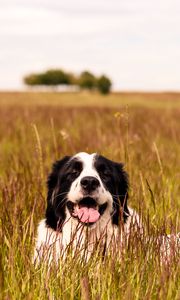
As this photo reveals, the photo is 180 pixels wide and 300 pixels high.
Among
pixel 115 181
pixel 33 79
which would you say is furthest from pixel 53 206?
pixel 33 79

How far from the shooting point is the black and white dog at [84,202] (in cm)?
354

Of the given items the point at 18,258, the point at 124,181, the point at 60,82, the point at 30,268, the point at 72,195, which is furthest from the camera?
the point at 60,82

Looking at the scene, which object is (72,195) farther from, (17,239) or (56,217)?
(17,239)

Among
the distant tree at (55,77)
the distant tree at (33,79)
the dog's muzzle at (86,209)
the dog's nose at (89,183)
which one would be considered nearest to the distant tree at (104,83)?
the distant tree at (55,77)

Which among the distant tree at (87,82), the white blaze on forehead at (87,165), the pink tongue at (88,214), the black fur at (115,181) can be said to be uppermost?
the white blaze on forehead at (87,165)

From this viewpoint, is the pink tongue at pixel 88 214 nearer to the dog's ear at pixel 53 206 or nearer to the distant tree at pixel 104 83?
the dog's ear at pixel 53 206

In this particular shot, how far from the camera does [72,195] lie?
361 cm

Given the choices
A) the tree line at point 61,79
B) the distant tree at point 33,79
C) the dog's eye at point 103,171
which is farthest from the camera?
the distant tree at point 33,79

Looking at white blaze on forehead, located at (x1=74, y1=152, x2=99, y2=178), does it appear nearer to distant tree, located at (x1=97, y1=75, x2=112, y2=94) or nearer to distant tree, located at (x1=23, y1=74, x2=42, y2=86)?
distant tree, located at (x1=97, y1=75, x2=112, y2=94)

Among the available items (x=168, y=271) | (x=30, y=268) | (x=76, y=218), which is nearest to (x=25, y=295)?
(x=30, y=268)

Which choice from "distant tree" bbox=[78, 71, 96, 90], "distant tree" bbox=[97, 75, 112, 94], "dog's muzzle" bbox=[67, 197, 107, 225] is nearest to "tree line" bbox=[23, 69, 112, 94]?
"distant tree" bbox=[78, 71, 96, 90]

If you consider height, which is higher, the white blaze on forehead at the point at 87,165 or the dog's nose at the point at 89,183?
the white blaze on forehead at the point at 87,165

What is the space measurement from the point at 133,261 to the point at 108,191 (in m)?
0.94

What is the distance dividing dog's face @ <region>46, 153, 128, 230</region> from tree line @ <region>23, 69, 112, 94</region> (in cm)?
9760
